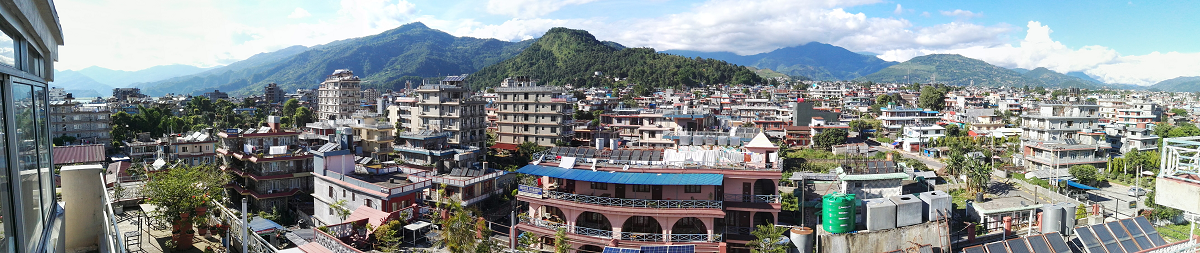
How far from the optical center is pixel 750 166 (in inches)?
877

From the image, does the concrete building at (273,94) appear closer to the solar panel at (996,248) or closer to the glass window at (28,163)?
the solar panel at (996,248)

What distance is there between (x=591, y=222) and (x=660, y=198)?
3.00m

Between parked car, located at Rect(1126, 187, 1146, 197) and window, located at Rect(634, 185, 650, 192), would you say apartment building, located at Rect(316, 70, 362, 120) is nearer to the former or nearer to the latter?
window, located at Rect(634, 185, 650, 192)

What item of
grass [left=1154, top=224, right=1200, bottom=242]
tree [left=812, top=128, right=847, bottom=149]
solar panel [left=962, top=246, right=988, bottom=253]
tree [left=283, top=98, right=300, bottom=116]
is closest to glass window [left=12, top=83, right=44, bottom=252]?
solar panel [left=962, top=246, right=988, bottom=253]

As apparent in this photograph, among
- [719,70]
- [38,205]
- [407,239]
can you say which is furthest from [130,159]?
[719,70]

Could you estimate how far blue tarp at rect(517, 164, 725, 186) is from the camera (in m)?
20.9

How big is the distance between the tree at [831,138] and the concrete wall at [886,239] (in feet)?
111

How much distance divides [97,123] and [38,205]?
61.8m

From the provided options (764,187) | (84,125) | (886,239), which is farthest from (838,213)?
(84,125)

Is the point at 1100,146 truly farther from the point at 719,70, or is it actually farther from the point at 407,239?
the point at 719,70

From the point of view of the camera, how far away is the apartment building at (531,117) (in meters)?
53.2

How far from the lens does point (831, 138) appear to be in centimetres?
5425

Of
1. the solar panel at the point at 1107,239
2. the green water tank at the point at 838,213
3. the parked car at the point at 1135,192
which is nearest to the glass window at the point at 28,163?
the green water tank at the point at 838,213

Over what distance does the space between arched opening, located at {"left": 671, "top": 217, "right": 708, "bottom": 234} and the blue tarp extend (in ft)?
6.39
